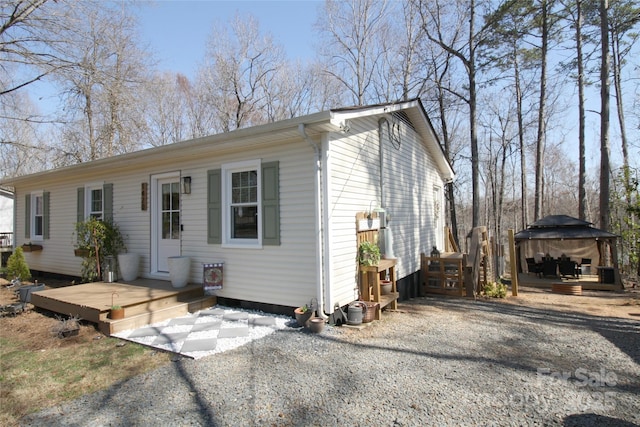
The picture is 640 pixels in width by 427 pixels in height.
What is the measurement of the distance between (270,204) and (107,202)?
15.2ft

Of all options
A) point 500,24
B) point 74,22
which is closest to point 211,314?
point 74,22

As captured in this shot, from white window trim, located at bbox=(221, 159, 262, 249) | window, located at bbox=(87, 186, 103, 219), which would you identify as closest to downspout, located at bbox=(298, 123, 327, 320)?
white window trim, located at bbox=(221, 159, 262, 249)

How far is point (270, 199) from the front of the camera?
5.34 metres

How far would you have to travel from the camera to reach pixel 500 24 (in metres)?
14.2

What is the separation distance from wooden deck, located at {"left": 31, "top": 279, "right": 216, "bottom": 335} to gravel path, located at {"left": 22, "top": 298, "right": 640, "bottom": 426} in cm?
172

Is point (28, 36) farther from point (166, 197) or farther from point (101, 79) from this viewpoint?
point (166, 197)

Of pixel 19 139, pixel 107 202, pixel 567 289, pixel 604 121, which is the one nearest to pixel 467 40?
pixel 604 121

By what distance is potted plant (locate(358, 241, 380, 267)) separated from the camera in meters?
5.46

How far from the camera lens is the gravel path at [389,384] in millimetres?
2691

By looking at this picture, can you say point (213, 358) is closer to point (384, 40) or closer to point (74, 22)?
point (74, 22)

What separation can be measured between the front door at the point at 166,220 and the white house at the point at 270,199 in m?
0.02

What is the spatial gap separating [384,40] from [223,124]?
955 centimetres

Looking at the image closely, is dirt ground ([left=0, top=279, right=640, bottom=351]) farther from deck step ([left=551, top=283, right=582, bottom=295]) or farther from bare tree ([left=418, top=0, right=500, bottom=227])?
bare tree ([left=418, top=0, right=500, bottom=227])

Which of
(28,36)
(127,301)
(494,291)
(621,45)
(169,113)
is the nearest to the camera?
(127,301)
